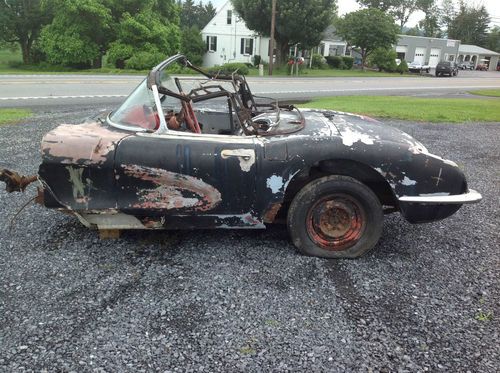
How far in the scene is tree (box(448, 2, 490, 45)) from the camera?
81688mm

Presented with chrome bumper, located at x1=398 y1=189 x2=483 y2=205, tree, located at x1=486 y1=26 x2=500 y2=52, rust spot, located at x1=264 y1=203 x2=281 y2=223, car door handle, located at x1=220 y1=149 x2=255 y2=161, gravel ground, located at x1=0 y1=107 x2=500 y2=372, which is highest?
tree, located at x1=486 y1=26 x2=500 y2=52

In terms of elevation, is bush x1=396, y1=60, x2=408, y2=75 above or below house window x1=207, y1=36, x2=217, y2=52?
below

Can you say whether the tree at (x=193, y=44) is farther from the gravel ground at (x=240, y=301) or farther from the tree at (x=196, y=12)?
the gravel ground at (x=240, y=301)

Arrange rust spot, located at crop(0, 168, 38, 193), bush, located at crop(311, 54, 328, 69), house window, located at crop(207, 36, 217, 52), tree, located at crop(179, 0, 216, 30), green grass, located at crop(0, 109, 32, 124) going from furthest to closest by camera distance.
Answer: tree, located at crop(179, 0, 216, 30) → house window, located at crop(207, 36, 217, 52) → bush, located at crop(311, 54, 328, 69) → green grass, located at crop(0, 109, 32, 124) → rust spot, located at crop(0, 168, 38, 193)

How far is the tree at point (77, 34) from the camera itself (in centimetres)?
2975

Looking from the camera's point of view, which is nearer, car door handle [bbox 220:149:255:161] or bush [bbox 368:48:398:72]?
car door handle [bbox 220:149:255:161]

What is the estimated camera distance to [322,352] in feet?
8.27

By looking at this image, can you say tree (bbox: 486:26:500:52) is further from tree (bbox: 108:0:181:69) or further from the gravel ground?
the gravel ground

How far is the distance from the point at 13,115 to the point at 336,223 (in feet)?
28.6

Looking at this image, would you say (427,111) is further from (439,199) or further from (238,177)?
(238,177)

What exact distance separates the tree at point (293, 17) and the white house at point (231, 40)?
10838 mm

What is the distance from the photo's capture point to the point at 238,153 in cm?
337

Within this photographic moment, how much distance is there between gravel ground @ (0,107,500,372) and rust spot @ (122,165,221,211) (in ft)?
1.51

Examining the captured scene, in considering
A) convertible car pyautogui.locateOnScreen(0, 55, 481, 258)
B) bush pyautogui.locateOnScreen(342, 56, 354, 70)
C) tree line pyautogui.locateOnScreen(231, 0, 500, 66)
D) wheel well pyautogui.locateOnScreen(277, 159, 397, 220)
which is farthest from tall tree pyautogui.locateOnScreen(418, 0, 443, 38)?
convertible car pyautogui.locateOnScreen(0, 55, 481, 258)
